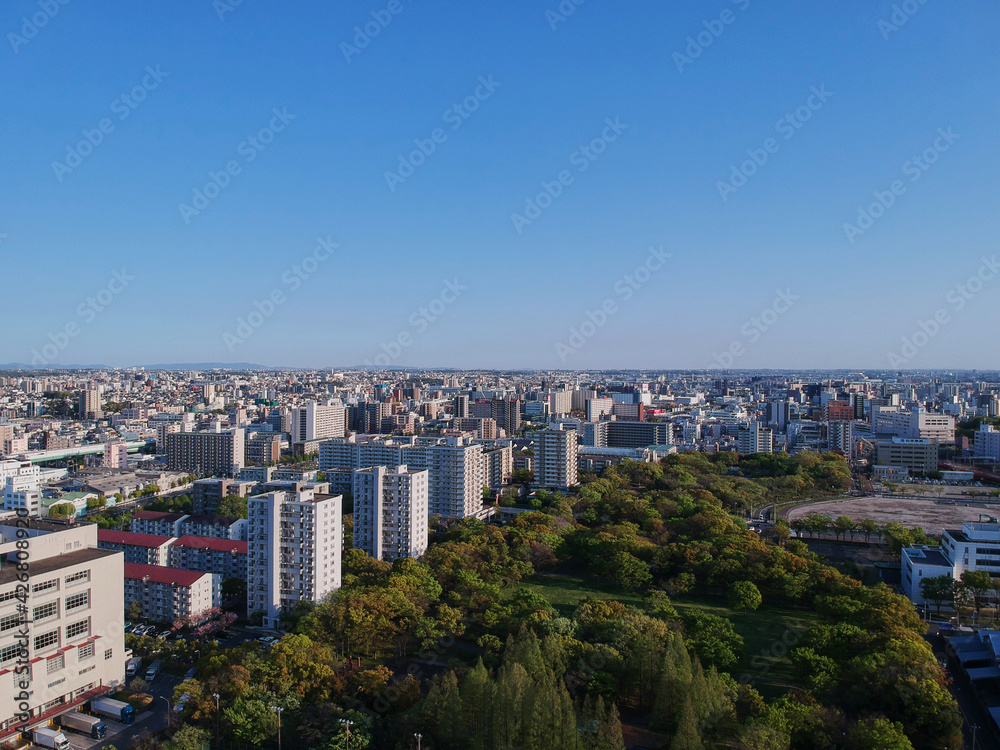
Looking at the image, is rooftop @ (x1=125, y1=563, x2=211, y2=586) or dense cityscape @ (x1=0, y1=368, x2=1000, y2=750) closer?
dense cityscape @ (x1=0, y1=368, x2=1000, y2=750)

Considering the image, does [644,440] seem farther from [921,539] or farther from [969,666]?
[969,666]

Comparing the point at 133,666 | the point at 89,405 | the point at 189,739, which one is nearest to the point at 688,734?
the point at 189,739

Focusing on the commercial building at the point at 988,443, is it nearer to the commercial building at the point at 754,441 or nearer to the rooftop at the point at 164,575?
the commercial building at the point at 754,441

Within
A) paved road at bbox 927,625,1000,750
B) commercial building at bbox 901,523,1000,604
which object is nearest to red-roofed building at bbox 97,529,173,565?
paved road at bbox 927,625,1000,750

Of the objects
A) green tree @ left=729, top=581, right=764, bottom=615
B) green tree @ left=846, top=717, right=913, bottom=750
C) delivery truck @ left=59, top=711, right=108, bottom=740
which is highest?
green tree @ left=846, top=717, right=913, bottom=750

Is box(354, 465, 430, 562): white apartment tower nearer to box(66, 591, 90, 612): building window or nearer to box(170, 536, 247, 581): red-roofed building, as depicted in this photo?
box(170, 536, 247, 581): red-roofed building

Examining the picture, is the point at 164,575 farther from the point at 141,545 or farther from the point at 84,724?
the point at 84,724

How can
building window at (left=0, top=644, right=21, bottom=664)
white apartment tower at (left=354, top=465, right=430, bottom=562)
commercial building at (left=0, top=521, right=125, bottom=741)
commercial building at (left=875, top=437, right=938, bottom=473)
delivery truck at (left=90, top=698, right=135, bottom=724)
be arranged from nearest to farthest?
building window at (left=0, top=644, right=21, bottom=664) → commercial building at (left=0, top=521, right=125, bottom=741) → delivery truck at (left=90, top=698, right=135, bottom=724) → white apartment tower at (left=354, top=465, right=430, bottom=562) → commercial building at (left=875, top=437, right=938, bottom=473)
